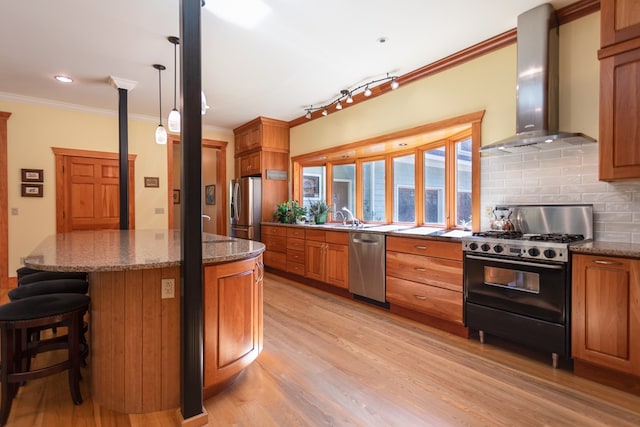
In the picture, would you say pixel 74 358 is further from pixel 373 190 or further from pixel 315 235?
pixel 373 190

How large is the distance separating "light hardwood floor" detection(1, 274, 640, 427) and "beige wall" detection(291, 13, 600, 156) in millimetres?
1859

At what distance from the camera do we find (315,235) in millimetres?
4566

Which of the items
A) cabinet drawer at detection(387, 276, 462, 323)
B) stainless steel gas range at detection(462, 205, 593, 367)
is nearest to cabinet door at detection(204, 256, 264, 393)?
cabinet drawer at detection(387, 276, 462, 323)

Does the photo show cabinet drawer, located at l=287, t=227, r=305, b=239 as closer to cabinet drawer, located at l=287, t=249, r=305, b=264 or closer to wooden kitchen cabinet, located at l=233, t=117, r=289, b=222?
cabinet drawer, located at l=287, t=249, r=305, b=264

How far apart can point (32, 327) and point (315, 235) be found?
314 cm

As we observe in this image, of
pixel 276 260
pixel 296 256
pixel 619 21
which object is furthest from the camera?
pixel 276 260

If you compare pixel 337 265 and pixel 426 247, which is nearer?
pixel 426 247

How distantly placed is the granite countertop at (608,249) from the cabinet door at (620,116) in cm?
45

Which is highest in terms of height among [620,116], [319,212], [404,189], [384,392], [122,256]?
[620,116]

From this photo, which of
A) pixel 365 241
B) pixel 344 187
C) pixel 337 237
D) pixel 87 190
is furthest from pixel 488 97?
pixel 87 190

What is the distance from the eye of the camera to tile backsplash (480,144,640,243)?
2.39 metres

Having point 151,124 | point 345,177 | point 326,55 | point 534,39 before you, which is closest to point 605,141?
point 534,39

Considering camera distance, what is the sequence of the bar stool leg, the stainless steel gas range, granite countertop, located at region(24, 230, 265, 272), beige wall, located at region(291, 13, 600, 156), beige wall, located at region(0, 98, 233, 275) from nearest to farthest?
granite countertop, located at region(24, 230, 265, 272) → the bar stool leg → the stainless steel gas range → beige wall, located at region(291, 13, 600, 156) → beige wall, located at region(0, 98, 233, 275)

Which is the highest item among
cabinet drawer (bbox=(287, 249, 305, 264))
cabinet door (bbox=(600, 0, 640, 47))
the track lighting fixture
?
the track lighting fixture
